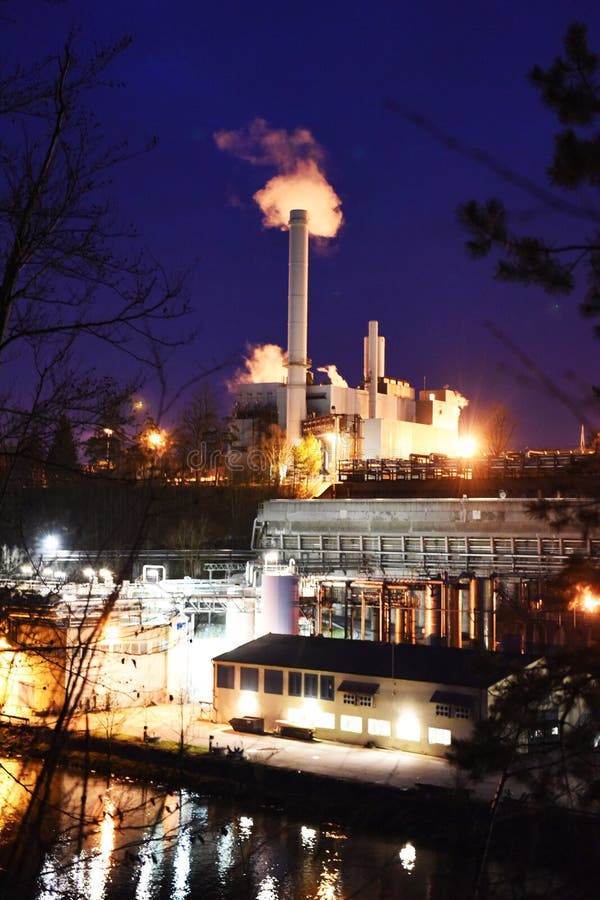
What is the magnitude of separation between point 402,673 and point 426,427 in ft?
95.3

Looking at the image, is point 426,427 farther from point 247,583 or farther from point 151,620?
point 151,620

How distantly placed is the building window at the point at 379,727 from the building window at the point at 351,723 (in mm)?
194

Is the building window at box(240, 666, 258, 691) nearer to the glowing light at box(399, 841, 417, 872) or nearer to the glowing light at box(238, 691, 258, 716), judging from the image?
the glowing light at box(238, 691, 258, 716)

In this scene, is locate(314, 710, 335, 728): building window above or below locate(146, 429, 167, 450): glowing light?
below

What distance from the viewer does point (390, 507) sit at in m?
25.7

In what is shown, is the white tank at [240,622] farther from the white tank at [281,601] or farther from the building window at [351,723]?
the building window at [351,723]

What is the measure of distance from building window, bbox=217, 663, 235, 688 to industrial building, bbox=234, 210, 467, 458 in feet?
61.7

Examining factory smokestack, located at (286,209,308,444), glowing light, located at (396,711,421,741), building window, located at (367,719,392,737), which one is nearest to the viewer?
glowing light, located at (396,711,421,741)

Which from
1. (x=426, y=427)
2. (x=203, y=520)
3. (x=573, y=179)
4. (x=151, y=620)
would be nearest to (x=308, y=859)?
(x=151, y=620)

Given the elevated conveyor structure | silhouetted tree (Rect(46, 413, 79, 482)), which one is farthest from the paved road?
silhouetted tree (Rect(46, 413, 79, 482))

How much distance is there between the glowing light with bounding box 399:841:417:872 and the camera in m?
11.8

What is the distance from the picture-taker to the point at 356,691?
16.1 meters

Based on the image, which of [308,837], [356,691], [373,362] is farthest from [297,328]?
[308,837]

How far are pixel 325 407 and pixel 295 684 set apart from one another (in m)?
24.3
